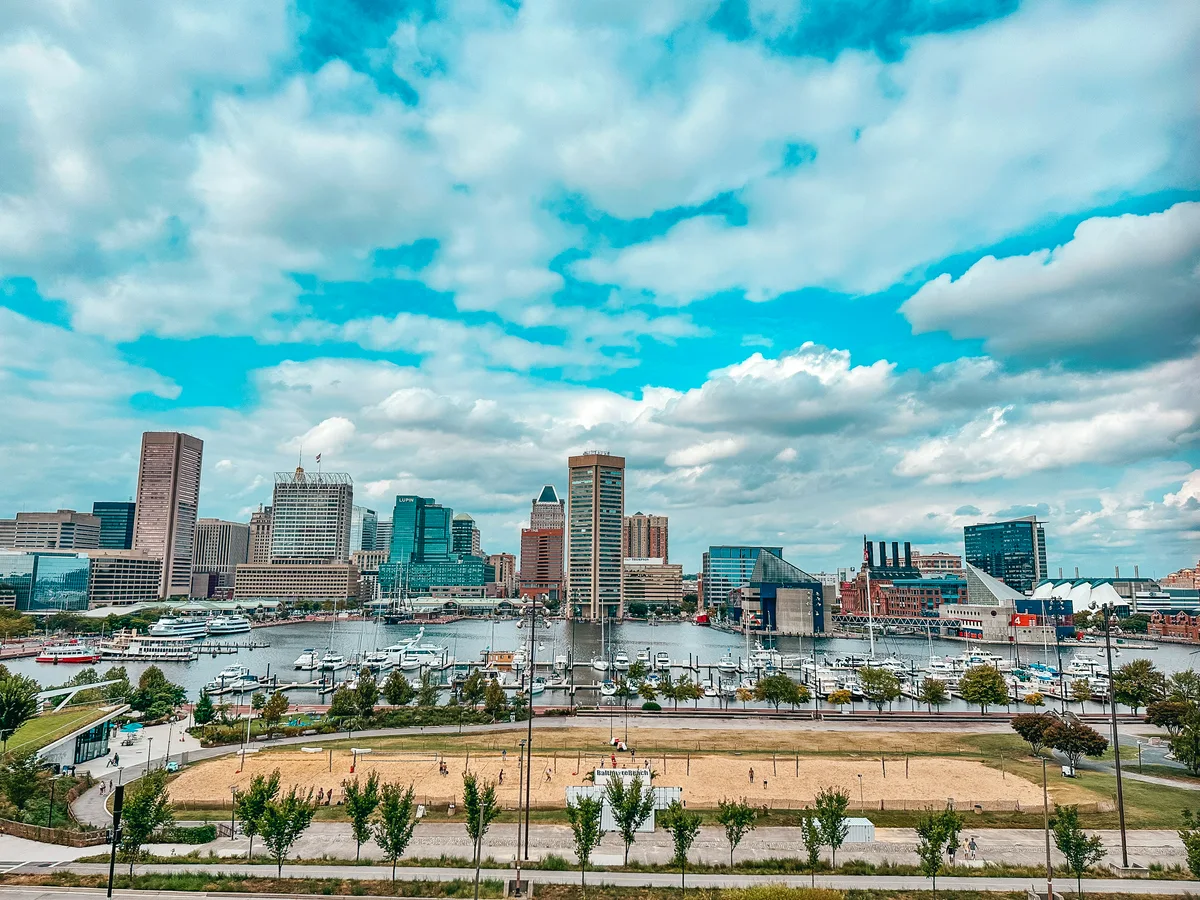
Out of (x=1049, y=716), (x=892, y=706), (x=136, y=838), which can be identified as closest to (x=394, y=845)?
(x=136, y=838)

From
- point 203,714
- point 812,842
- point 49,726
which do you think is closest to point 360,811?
point 812,842

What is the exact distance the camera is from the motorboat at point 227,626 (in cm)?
18238

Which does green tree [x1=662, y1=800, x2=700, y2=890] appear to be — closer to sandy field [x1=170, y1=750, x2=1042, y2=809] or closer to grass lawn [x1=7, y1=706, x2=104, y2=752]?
sandy field [x1=170, y1=750, x2=1042, y2=809]

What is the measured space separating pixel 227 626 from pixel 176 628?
24.4 m

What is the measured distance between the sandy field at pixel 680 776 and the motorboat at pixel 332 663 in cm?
6487

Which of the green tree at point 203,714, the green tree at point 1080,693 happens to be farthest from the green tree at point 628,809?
the green tree at point 1080,693

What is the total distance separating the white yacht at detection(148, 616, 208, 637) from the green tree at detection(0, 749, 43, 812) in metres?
127

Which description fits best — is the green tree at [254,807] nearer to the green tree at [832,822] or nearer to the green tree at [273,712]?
the green tree at [832,822]

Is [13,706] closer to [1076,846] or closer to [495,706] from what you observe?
[495,706]

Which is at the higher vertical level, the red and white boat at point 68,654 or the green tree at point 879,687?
the green tree at point 879,687

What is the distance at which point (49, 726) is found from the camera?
54750mm

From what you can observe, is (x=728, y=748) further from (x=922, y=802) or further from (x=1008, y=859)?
(x=1008, y=859)

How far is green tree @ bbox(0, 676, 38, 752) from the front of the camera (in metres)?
52.0

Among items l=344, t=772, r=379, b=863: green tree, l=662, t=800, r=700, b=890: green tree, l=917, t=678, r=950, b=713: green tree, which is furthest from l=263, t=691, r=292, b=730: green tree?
l=917, t=678, r=950, b=713: green tree
